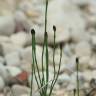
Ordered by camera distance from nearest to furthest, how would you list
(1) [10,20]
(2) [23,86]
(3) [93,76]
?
(2) [23,86], (3) [93,76], (1) [10,20]

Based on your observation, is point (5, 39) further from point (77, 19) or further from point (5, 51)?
point (77, 19)

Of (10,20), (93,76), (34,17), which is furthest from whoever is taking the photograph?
(34,17)

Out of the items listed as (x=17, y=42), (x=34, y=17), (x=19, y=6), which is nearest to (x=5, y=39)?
(x=17, y=42)

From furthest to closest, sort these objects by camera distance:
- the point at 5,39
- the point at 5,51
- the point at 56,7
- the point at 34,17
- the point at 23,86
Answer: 1. the point at 56,7
2. the point at 34,17
3. the point at 5,39
4. the point at 5,51
5. the point at 23,86

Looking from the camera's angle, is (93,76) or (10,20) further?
(10,20)

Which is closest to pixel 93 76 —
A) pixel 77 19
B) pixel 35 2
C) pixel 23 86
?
pixel 23 86

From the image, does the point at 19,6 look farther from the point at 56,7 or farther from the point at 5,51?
the point at 5,51
